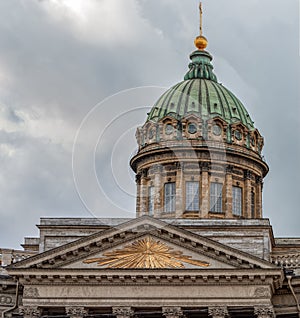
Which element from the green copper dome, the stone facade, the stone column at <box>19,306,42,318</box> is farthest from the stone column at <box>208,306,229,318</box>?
the green copper dome

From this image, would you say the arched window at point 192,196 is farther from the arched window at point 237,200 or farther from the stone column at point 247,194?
the stone column at point 247,194

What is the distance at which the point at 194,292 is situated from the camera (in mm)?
53406

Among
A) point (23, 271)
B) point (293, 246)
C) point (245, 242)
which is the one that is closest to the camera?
point (23, 271)

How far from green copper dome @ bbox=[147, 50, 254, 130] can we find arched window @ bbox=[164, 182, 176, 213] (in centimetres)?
551

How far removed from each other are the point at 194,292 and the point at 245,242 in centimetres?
677

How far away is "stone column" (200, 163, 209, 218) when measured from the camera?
225ft

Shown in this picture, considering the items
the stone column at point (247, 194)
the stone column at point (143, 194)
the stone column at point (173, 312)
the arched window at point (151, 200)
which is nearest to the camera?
the stone column at point (173, 312)

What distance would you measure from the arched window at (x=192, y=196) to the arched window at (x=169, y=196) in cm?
97

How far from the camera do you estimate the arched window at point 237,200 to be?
70125 millimetres

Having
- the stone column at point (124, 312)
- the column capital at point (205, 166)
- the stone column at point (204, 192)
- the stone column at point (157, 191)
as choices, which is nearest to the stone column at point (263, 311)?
the stone column at point (124, 312)

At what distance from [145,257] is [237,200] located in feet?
59.9

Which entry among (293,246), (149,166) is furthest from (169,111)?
(293,246)

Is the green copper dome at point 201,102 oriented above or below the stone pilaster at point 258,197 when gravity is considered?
above

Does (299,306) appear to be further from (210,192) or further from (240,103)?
(240,103)
